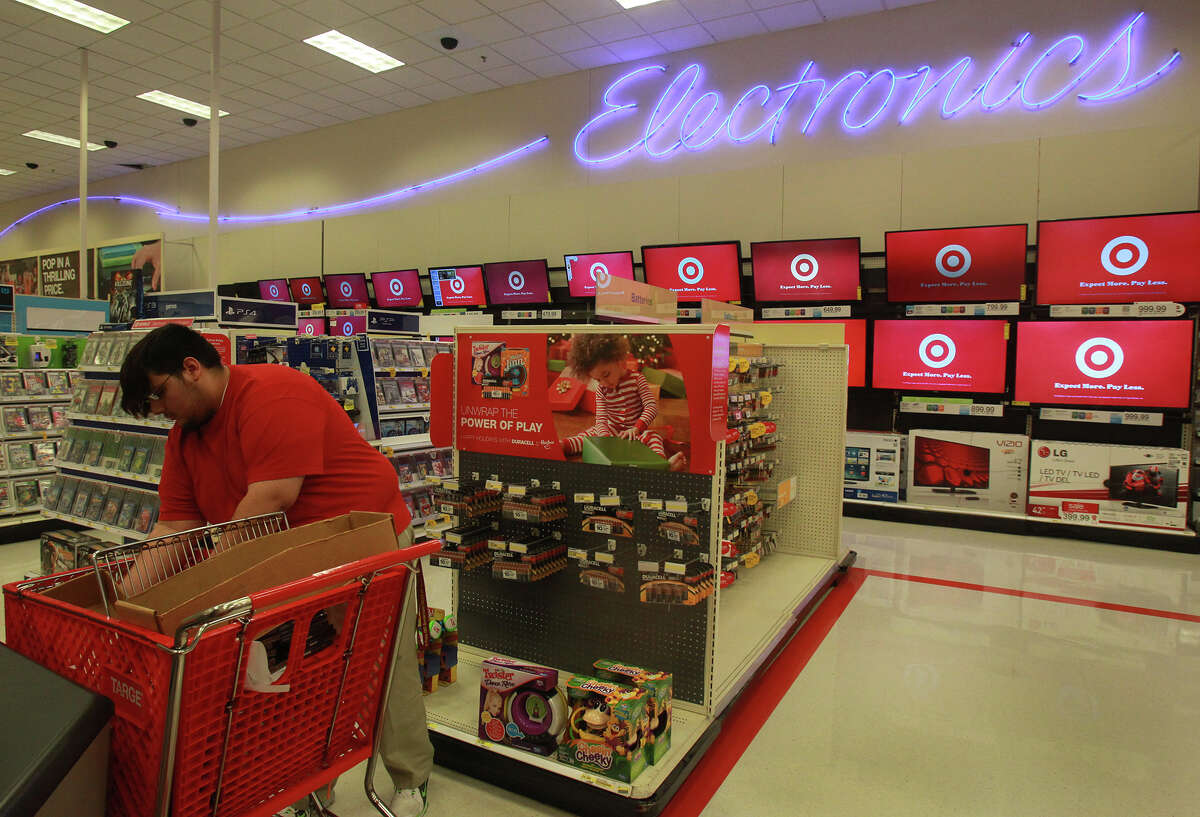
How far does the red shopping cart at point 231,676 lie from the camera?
1263 millimetres

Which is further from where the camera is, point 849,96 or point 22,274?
point 22,274

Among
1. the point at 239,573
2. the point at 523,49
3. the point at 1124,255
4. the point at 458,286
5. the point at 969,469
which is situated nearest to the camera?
the point at 239,573

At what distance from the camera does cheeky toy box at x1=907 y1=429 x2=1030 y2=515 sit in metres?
6.40

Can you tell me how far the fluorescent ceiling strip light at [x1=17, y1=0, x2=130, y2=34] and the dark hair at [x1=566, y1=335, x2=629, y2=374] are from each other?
791 centimetres

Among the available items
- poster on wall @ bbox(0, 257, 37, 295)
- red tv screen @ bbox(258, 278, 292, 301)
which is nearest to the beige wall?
red tv screen @ bbox(258, 278, 292, 301)

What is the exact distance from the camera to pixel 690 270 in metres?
7.57

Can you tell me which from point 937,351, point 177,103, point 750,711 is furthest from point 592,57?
point 750,711

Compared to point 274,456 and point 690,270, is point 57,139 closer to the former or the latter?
point 690,270

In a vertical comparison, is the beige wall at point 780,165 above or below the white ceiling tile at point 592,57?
below

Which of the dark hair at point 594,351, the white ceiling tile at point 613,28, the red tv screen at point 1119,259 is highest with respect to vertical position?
the white ceiling tile at point 613,28

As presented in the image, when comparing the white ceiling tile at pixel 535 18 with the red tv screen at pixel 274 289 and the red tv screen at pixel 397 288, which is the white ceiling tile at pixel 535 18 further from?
the red tv screen at pixel 274 289

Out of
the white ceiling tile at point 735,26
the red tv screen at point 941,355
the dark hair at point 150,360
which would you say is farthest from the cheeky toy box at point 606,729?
the white ceiling tile at point 735,26

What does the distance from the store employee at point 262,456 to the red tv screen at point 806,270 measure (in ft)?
18.2

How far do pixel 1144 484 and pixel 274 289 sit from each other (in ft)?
36.9
